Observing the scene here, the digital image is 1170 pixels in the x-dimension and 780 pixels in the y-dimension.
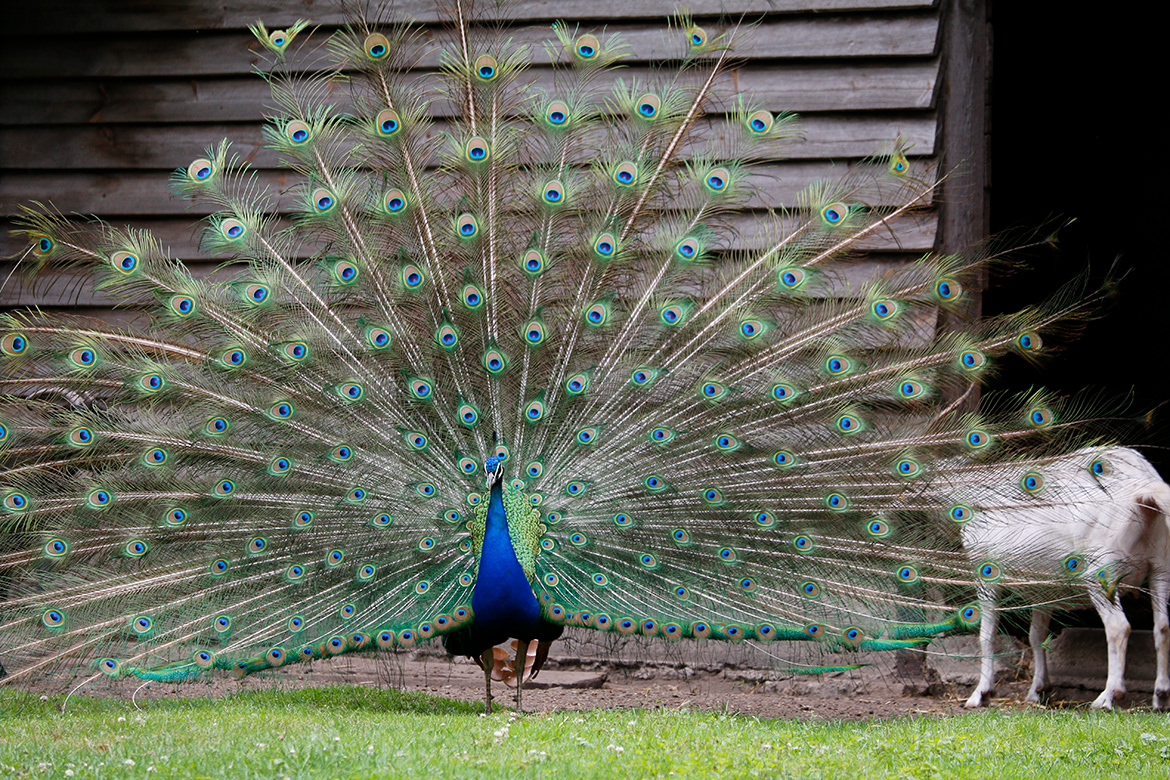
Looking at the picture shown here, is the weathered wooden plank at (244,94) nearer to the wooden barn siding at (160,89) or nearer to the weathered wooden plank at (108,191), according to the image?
the wooden barn siding at (160,89)

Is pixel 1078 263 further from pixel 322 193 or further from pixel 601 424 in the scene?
pixel 322 193

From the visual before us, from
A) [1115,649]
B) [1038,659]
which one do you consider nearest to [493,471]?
[1038,659]

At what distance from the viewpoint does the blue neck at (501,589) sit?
4.64 metres

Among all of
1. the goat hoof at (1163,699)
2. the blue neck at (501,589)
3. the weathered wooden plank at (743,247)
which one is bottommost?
the goat hoof at (1163,699)

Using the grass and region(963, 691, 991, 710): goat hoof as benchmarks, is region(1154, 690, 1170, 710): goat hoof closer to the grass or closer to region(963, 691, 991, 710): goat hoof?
the grass

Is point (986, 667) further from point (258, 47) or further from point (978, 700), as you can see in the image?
point (258, 47)

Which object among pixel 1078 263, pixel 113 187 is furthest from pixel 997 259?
pixel 1078 263

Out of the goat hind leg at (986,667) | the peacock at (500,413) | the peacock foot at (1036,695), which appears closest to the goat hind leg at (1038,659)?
the peacock foot at (1036,695)

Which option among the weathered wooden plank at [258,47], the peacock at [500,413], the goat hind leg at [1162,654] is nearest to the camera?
the peacock at [500,413]

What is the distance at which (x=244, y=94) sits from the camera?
6.95 meters

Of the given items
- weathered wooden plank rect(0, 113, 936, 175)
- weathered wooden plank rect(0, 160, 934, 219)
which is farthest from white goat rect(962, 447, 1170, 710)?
weathered wooden plank rect(0, 160, 934, 219)

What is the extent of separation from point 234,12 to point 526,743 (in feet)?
17.3

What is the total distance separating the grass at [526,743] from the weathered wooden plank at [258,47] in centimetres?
384

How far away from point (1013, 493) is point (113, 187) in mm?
5857
